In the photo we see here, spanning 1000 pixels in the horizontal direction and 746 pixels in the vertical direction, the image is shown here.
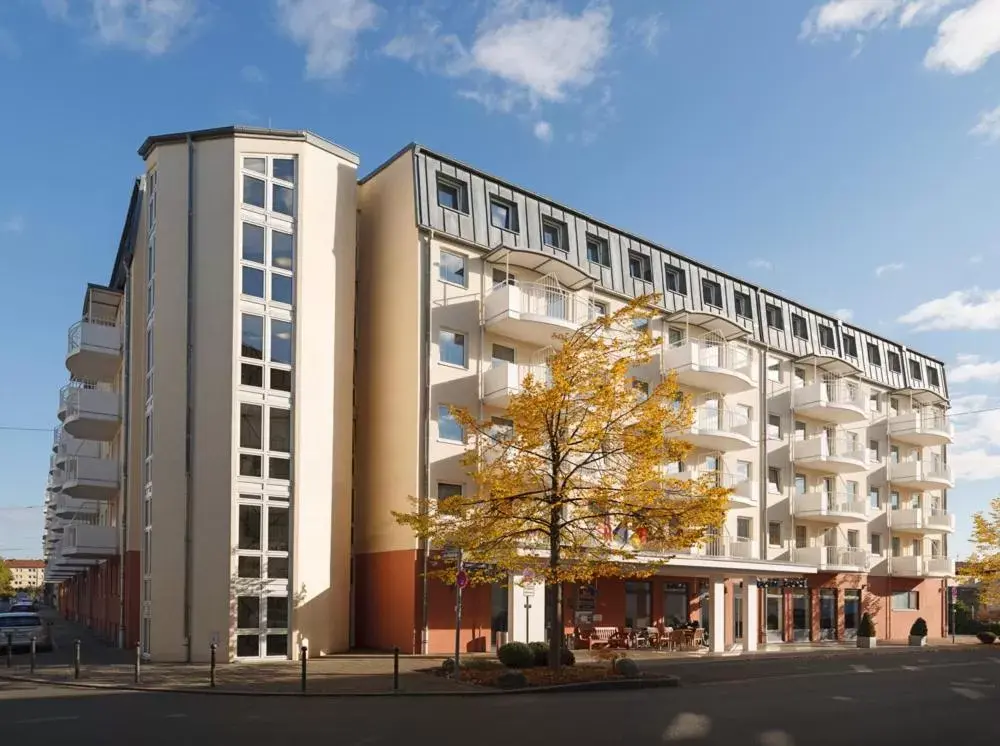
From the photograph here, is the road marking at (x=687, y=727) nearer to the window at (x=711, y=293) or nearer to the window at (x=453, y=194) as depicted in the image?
the window at (x=453, y=194)

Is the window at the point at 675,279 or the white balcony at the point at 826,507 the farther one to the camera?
the white balcony at the point at 826,507

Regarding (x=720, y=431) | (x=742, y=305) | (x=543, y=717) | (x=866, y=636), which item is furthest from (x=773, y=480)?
(x=543, y=717)

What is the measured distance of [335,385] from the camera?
2820 centimetres

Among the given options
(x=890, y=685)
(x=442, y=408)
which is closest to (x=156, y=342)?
(x=442, y=408)

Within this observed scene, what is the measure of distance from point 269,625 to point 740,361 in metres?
20.4

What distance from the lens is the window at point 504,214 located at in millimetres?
31297

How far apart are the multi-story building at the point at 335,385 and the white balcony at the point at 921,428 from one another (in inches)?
485

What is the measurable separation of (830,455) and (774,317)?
21.3 ft

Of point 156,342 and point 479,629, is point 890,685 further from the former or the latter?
point 156,342

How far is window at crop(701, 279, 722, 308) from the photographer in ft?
127

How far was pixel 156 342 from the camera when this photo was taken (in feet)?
88.2

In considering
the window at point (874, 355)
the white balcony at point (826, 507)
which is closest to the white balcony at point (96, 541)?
the white balcony at point (826, 507)

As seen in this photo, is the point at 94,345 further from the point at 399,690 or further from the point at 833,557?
the point at 833,557

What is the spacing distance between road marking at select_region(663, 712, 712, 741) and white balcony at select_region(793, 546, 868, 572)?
25539 mm
